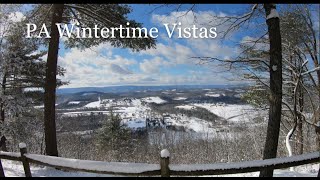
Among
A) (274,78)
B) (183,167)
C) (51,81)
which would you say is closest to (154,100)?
(51,81)

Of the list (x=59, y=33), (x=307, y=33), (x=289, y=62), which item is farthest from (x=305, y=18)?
(x=59, y=33)

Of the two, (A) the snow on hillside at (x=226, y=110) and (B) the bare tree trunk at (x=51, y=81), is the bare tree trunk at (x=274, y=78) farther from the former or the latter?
(A) the snow on hillside at (x=226, y=110)

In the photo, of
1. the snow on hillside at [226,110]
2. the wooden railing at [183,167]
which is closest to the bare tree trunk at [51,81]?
the wooden railing at [183,167]

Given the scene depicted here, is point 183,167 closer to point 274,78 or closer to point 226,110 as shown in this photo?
point 274,78

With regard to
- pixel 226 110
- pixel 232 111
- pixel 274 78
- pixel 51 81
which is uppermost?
pixel 51 81

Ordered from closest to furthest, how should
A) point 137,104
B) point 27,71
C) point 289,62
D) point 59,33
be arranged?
1. point 59,33
2. point 289,62
3. point 27,71
4. point 137,104

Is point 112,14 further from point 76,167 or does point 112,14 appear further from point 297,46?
point 297,46

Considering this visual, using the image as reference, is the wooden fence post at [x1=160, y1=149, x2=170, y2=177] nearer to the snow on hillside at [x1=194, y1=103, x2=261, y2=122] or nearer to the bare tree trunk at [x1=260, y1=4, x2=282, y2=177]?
the bare tree trunk at [x1=260, y1=4, x2=282, y2=177]
